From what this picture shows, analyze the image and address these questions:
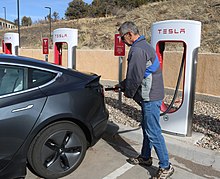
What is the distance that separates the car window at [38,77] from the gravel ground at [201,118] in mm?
2144

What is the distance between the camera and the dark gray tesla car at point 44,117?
2525 mm

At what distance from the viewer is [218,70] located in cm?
599

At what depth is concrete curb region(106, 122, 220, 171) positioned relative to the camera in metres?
3.31

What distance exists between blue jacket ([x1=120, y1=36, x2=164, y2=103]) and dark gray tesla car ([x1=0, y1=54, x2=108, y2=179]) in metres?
0.65

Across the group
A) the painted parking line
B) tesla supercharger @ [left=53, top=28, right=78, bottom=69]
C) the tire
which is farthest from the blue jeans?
tesla supercharger @ [left=53, top=28, right=78, bottom=69]

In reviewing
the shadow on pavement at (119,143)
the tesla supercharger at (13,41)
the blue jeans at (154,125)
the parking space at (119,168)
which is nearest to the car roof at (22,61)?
the blue jeans at (154,125)

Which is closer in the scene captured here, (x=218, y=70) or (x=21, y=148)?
(x=21, y=148)

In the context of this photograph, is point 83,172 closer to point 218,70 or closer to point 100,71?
point 218,70

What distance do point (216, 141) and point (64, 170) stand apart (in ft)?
7.90

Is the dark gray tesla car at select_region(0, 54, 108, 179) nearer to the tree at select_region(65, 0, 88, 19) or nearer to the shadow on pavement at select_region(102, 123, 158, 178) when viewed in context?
the shadow on pavement at select_region(102, 123, 158, 178)

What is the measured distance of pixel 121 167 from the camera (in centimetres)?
324

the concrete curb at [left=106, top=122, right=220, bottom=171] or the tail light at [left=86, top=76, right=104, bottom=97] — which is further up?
the tail light at [left=86, top=76, right=104, bottom=97]

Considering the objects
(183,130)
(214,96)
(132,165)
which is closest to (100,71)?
(214,96)

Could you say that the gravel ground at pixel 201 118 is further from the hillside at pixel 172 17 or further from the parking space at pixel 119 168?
the hillside at pixel 172 17
